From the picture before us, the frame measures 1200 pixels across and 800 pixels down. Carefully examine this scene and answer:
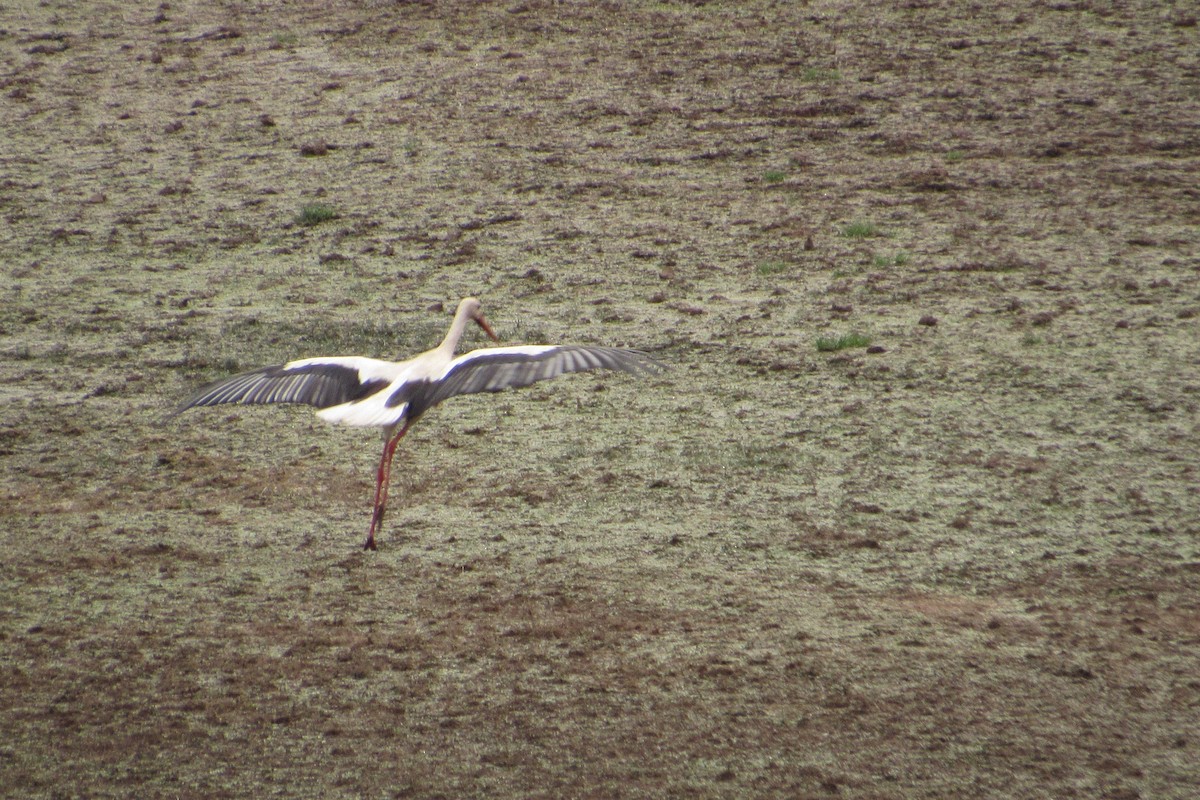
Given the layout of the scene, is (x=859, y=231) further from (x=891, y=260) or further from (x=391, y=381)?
(x=391, y=381)

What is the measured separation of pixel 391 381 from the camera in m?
6.30

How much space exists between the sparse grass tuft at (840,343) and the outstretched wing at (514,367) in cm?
284

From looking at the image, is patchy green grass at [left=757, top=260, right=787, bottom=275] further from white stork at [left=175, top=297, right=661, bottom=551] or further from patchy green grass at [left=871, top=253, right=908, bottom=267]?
white stork at [left=175, top=297, right=661, bottom=551]

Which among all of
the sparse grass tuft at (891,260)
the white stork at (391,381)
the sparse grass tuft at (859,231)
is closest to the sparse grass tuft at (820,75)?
the sparse grass tuft at (859,231)

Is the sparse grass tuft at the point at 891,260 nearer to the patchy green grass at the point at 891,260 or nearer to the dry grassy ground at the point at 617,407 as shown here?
the patchy green grass at the point at 891,260

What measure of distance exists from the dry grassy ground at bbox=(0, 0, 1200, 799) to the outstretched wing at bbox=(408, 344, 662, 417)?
0.72m

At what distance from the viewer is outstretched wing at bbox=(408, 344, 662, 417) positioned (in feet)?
19.0

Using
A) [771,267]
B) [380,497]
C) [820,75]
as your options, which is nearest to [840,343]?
[771,267]

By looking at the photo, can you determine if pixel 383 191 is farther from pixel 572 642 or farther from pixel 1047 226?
pixel 572 642

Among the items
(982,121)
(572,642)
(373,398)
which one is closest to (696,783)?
(572,642)

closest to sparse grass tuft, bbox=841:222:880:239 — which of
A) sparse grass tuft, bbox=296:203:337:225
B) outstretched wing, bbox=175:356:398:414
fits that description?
sparse grass tuft, bbox=296:203:337:225

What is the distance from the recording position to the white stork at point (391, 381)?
586 cm

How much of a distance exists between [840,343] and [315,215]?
169 inches

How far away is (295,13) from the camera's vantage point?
47.3ft
